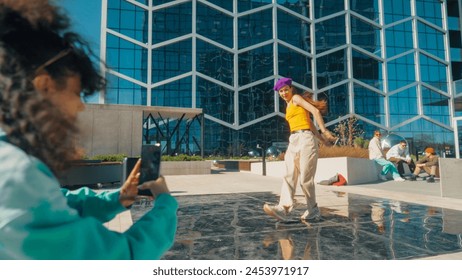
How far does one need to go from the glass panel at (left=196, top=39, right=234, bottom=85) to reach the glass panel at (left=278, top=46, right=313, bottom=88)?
5943 millimetres

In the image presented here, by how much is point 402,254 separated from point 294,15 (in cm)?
3675

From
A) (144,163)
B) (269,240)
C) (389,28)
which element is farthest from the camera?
(389,28)

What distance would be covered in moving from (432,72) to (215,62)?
1065 inches

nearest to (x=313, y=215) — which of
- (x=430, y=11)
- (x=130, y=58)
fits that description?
(x=130, y=58)

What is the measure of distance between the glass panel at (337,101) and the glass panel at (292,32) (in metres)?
5.67

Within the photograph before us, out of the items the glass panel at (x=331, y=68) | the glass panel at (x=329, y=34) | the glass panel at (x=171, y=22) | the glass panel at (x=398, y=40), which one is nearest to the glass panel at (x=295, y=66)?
the glass panel at (x=331, y=68)

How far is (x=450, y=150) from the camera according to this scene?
33812 millimetres

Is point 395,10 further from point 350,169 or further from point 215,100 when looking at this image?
point 350,169

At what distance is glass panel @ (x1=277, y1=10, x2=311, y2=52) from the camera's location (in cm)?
3503

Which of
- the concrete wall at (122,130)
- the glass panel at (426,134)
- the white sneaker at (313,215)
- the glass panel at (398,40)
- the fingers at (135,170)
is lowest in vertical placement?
the white sneaker at (313,215)

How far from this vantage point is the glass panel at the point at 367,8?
36031 mm

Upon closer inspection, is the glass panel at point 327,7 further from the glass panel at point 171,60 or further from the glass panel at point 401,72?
the glass panel at point 171,60

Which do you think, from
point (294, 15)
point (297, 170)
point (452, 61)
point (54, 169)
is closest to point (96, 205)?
point (54, 169)

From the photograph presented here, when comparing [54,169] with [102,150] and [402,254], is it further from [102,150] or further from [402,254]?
[102,150]
